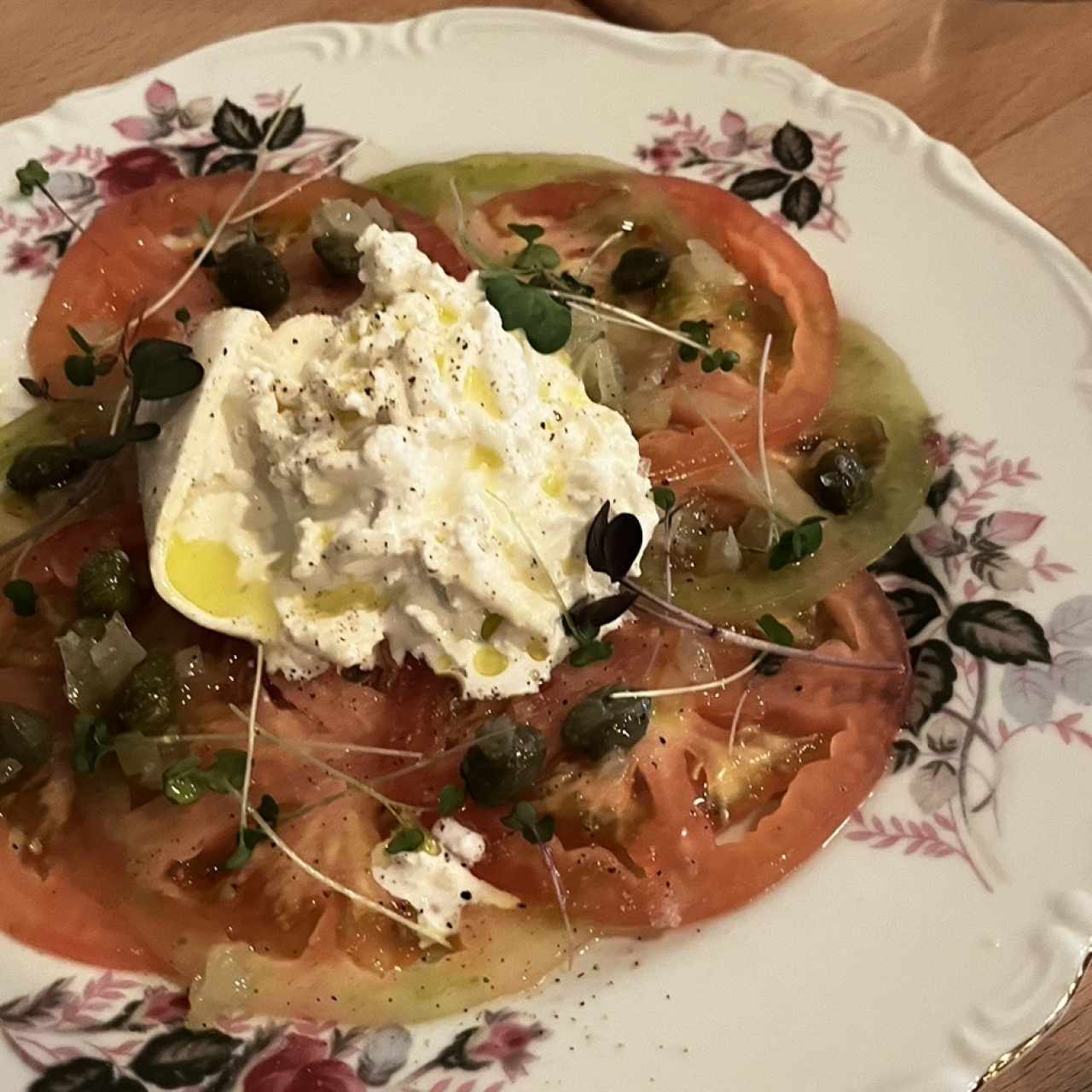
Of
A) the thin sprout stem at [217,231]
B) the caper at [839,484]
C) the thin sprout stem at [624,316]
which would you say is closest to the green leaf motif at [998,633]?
the caper at [839,484]

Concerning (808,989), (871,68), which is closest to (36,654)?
(808,989)

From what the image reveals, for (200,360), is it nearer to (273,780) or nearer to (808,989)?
(273,780)

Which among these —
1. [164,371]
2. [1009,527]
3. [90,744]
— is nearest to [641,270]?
[1009,527]

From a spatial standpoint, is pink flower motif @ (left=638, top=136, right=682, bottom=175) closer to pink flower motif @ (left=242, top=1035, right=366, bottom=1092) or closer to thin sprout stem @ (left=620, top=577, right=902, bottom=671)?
thin sprout stem @ (left=620, top=577, right=902, bottom=671)

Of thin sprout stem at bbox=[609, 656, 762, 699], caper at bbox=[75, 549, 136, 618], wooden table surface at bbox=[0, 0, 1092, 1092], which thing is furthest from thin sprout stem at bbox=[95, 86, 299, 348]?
thin sprout stem at bbox=[609, 656, 762, 699]

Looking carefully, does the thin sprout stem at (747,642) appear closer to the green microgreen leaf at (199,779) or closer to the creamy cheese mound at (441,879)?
the creamy cheese mound at (441,879)

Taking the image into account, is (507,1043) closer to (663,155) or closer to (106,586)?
(106,586)
